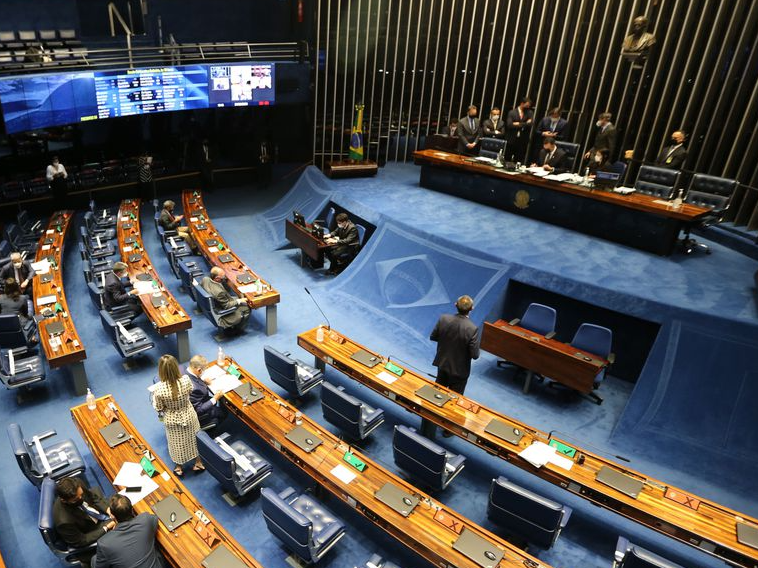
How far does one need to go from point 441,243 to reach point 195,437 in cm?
536

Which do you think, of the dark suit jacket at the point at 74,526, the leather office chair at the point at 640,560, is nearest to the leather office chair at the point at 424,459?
the leather office chair at the point at 640,560

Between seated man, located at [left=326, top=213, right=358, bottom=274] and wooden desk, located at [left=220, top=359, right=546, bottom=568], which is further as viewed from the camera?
seated man, located at [left=326, top=213, right=358, bottom=274]

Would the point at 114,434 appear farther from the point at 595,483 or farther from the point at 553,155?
the point at 553,155

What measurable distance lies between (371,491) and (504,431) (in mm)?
1569

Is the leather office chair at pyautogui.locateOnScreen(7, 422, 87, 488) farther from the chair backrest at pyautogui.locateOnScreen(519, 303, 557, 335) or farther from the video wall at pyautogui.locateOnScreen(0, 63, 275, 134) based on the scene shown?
the video wall at pyautogui.locateOnScreen(0, 63, 275, 134)

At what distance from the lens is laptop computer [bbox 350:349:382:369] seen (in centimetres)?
661

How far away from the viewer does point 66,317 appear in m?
7.57

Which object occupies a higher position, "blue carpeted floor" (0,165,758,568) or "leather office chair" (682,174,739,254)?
"leather office chair" (682,174,739,254)

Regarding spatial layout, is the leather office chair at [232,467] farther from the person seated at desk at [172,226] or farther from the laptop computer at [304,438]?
the person seated at desk at [172,226]

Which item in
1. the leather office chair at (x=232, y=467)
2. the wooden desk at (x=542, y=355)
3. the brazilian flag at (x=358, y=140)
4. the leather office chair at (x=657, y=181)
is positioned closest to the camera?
the leather office chair at (x=232, y=467)

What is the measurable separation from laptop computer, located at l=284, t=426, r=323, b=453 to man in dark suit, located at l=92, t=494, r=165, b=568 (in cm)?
150

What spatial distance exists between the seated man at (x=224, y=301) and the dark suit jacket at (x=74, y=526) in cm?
391

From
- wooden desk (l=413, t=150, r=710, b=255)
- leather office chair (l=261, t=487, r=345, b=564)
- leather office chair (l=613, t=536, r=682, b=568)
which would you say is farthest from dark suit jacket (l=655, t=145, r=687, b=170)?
leather office chair (l=261, t=487, r=345, b=564)

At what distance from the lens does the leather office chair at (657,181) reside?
31.4 ft
